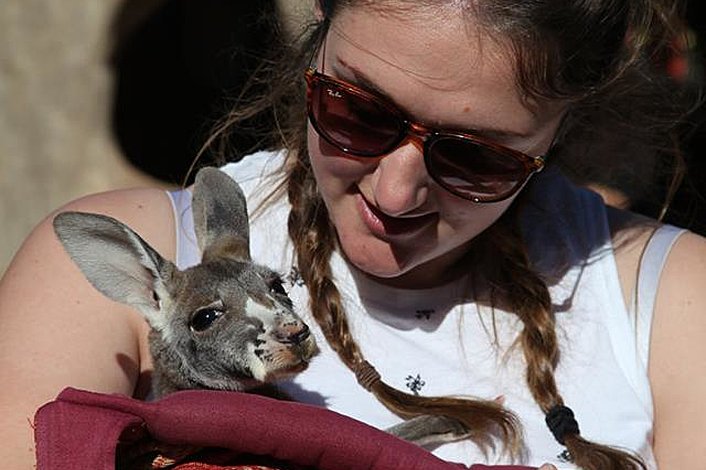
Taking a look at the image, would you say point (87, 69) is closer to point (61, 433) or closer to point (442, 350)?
point (442, 350)

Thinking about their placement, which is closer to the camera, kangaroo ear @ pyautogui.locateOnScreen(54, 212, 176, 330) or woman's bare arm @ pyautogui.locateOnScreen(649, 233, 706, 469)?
kangaroo ear @ pyautogui.locateOnScreen(54, 212, 176, 330)

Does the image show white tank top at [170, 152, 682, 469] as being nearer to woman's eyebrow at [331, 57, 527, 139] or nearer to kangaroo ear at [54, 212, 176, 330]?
kangaroo ear at [54, 212, 176, 330]

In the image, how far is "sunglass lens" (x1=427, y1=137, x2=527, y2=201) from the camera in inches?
79.2

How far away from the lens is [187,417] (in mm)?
1771

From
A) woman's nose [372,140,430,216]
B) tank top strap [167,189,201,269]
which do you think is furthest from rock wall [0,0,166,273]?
woman's nose [372,140,430,216]

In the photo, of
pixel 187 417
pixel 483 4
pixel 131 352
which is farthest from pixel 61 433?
pixel 483 4

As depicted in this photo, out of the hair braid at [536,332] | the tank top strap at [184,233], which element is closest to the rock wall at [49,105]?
the tank top strap at [184,233]

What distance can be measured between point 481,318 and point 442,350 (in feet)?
0.35

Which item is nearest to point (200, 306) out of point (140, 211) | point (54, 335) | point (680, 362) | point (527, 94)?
point (54, 335)

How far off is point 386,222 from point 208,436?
1.63ft

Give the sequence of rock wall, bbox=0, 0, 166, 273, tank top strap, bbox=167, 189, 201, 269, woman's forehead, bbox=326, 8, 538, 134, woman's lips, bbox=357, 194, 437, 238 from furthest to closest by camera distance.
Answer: rock wall, bbox=0, 0, 166, 273 → tank top strap, bbox=167, 189, 201, 269 → woman's lips, bbox=357, 194, 437, 238 → woman's forehead, bbox=326, 8, 538, 134

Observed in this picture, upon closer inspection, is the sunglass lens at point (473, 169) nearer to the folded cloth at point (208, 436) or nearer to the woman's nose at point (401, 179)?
the woman's nose at point (401, 179)

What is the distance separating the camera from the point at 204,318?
6.08ft

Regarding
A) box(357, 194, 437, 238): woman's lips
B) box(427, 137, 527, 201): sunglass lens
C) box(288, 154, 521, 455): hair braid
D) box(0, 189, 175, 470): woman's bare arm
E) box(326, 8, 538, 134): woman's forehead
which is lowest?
box(0, 189, 175, 470): woman's bare arm
